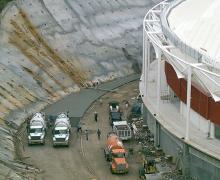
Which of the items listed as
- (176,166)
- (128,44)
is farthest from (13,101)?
(128,44)

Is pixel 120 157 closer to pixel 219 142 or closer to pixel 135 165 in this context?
pixel 135 165

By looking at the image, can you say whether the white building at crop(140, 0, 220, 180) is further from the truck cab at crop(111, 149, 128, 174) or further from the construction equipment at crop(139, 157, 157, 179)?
the truck cab at crop(111, 149, 128, 174)

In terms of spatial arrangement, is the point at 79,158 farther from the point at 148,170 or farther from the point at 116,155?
the point at 148,170

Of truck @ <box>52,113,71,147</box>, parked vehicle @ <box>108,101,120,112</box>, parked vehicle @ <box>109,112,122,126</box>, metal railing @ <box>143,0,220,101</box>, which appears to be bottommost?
truck @ <box>52,113,71,147</box>

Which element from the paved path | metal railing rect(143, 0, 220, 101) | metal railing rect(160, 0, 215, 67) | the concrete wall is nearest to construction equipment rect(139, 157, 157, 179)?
the concrete wall

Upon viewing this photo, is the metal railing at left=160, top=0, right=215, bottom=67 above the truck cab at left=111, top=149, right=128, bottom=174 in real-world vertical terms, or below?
above

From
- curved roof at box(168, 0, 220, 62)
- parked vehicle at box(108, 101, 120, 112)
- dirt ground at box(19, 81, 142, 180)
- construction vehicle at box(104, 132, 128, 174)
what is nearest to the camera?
construction vehicle at box(104, 132, 128, 174)

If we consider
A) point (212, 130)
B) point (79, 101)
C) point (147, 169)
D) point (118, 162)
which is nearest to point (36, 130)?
point (118, 162)
